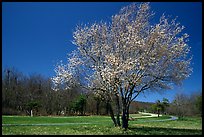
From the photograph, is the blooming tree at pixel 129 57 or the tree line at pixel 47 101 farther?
the tree line at pixel 47 101

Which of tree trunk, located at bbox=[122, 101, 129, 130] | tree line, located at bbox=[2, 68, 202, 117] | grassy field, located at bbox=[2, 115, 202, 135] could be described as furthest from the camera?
tree line, located at bbox=[2, 68, 202, 117]

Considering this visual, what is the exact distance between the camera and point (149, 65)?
21.1 m

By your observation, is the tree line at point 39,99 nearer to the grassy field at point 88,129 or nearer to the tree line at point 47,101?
the tree line at point 47,101

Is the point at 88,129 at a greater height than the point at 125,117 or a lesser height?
lesser

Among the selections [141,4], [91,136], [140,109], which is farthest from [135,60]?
[140,109]

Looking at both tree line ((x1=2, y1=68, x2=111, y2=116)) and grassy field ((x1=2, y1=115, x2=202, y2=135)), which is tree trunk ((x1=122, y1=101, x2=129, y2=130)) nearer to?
grassy field ((x1=2, y1=115, x2=202, y2=135))

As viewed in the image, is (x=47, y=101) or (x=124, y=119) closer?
(x=124, y=119)

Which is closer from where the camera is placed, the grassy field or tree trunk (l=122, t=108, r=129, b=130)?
the grassy field

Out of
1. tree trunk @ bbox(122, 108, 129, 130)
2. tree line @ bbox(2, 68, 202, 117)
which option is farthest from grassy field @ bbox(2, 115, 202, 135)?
tree line @ bbox(2, 68, 202, 117)

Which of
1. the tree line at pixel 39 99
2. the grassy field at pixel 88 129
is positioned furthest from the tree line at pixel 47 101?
the grassy field at pixel 88 129

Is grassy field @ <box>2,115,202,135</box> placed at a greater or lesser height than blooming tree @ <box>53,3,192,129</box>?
lesser

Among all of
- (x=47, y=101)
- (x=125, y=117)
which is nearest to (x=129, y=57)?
(x=125, y=117)

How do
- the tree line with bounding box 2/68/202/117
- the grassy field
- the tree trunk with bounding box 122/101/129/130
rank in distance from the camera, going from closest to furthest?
the grassy field, the tree trunk with bounding box 122/101/129/130, the tree line with bounding box 2/68/202/117

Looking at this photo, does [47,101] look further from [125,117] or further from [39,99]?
[125,117]
